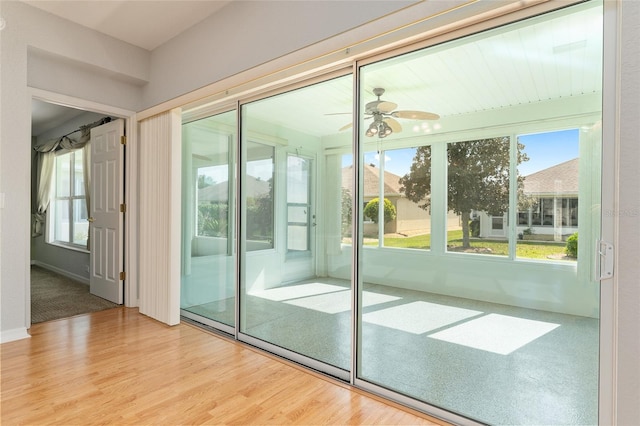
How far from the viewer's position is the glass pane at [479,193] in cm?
185

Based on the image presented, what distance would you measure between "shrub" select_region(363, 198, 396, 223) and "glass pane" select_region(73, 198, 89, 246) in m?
5.49

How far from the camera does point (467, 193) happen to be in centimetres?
193

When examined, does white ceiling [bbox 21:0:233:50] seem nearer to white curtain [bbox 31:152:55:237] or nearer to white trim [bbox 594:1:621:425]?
white trim [bbox 594:1:621:425]

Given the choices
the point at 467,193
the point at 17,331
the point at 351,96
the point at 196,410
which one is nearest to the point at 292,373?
the point at 196,410

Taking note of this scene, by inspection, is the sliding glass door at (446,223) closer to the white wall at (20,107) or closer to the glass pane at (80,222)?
the white wall at (20,107)

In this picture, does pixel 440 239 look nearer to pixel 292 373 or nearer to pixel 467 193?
pixel 467 193

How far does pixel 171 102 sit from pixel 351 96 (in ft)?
6.79

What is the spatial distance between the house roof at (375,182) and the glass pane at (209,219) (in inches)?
53.1

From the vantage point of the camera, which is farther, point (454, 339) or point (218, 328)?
point (218, 328)

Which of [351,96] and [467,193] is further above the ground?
[351,96]

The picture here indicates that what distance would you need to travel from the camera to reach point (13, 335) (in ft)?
9.85

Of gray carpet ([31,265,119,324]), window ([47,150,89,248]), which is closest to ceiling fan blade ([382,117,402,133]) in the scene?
gray carpet ([31,265,119,324])

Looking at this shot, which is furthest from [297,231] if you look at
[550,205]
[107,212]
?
[107,212]

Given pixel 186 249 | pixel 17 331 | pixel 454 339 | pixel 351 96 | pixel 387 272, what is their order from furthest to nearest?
1. pixel 186 249
2. pixel 17 331
3. pixel 351 96
4. pixel 387 272
5. pixel 454 339
